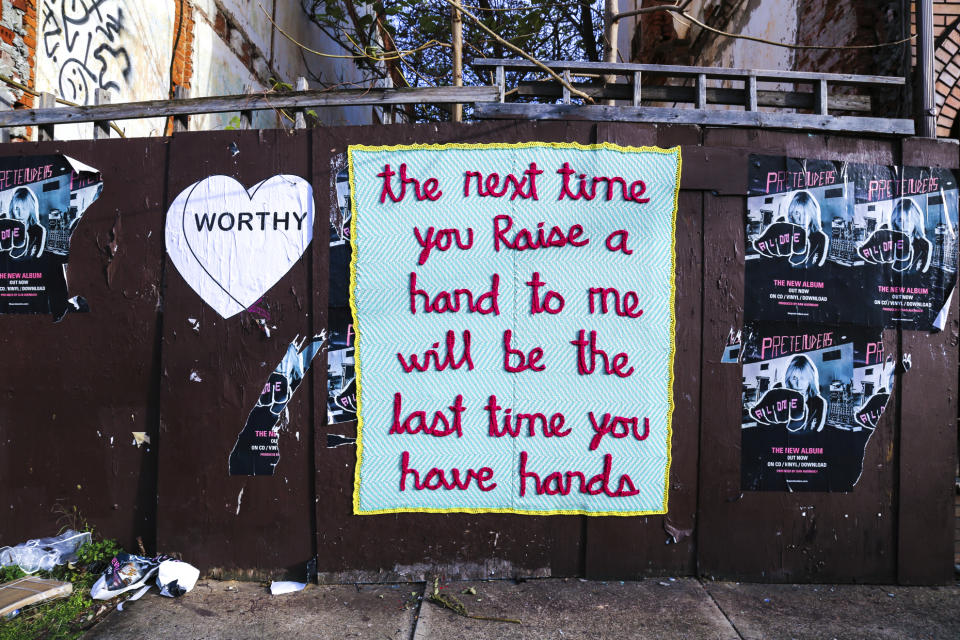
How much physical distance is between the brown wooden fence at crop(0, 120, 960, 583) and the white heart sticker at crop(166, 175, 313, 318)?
0.24ft

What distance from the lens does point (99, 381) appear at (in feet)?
11.9

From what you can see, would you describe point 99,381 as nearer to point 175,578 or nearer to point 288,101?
point 175,578

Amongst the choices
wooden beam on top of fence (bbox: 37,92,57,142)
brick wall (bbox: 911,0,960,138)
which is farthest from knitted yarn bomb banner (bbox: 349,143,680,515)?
wooden beam on top of fence (bbox: 37,92,57,142)

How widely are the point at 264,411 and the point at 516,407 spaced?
1529 mm

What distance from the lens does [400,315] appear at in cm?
351

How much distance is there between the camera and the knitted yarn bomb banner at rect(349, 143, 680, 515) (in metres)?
3.48

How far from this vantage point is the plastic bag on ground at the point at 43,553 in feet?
11.3

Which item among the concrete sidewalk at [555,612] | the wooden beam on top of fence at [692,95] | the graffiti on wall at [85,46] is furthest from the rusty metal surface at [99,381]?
the wooden beam on top of fence at [692,95]

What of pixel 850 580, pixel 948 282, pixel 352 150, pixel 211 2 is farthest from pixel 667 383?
pixel 211 2

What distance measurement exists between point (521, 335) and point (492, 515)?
43.3 inches

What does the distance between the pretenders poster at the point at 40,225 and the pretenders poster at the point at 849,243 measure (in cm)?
421

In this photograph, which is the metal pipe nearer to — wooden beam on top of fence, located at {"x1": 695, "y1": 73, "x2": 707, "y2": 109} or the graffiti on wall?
wooden beam on top of fence, located at {"x1": 695, "y1": 73, "x2": 707, "y2": 109}

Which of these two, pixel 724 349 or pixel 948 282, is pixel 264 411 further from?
pixel 948 282

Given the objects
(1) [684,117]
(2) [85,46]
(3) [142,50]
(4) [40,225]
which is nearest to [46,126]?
(4) [40,225]
